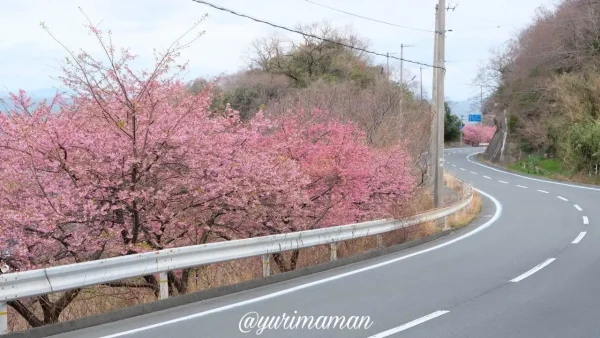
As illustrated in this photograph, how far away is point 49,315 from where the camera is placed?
977 cm

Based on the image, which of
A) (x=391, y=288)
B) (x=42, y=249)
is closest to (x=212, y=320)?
(x=391, y=288)

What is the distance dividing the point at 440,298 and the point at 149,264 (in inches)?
156

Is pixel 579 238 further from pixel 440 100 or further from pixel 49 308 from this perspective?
pixel 49 308

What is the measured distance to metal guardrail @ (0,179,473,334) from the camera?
21.7 ft

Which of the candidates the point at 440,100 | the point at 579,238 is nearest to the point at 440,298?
the point at 579,238

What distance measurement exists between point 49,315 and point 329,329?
5089 mm

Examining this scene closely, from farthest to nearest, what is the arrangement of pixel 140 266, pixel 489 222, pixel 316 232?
1. pixel 489 222
2. pixel 316 232
3. pixel 140 266

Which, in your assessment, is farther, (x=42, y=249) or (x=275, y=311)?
(x=42, y=249)

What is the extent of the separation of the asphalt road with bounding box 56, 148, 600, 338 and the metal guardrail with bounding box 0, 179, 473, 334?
566 mm

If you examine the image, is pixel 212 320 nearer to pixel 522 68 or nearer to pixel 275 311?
pixel 275 311

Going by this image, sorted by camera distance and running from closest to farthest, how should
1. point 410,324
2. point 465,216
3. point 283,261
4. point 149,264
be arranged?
point 410,324 → point 149,264 → point 283,261 → point 465,216

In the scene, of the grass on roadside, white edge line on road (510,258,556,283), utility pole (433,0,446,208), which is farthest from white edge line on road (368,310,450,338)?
the grass on roadside

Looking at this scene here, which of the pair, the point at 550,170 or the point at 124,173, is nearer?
the point at 124,173

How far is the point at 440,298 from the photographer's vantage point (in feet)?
28.4
